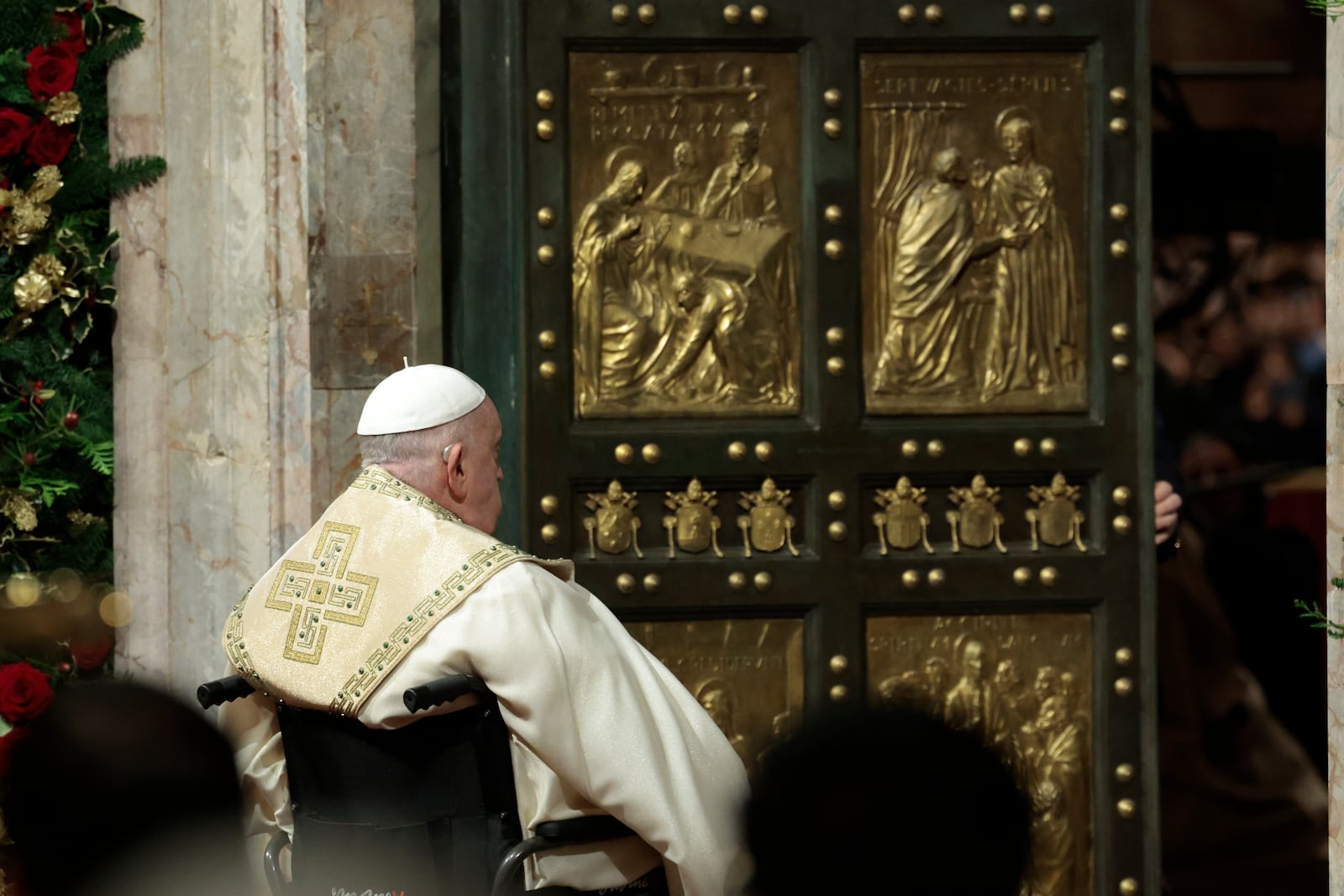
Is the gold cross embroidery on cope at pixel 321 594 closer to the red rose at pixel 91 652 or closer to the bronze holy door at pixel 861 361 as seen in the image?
the bronze holy door at pixel 861 361

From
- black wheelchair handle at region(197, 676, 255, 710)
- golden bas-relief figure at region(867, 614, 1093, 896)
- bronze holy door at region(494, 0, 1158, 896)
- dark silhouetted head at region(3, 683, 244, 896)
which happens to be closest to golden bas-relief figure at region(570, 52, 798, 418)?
bronze holy door at region(494, 0, 1158, 896)

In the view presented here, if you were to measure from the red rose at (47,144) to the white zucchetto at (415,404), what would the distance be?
6.58 feet

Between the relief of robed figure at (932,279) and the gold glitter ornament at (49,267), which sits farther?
the relief of robed figure at (932,279)

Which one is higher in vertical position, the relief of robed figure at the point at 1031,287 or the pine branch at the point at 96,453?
the relief of robed figure at the point at 1031,287

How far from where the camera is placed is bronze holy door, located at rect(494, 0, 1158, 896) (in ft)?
17.1

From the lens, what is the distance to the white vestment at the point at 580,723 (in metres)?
3.25

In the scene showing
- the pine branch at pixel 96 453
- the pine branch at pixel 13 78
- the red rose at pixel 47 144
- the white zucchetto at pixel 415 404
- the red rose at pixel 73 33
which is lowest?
the pine branch at pixel 96 453

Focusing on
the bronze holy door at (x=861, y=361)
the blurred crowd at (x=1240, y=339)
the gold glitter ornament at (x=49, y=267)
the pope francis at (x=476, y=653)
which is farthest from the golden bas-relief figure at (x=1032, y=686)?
the blurred crowd at (x=1240, y=339)

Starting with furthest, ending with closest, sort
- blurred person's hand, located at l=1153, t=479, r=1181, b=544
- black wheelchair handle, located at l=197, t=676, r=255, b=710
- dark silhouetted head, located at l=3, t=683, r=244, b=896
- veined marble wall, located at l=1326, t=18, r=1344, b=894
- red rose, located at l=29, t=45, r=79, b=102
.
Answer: blurred person's hand, located at l=1153, t=479, r=1181, b=544 → red rose, located at l=29, t=45, r=79, b=102 → veined marble wall, located at l=1326, t=18, r=1344, b=894 → black wheelchair handle, located at l=197, t=676, r=255, b=710 → dark silhouetted head, located at l=3, t=683, r=244, b=896

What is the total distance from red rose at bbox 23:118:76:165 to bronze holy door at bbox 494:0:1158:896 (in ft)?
4.08

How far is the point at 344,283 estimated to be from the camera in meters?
5.21

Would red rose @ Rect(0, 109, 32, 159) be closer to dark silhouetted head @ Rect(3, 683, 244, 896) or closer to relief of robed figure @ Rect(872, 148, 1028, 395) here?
relief of robed figure @ Rect(872, 148, 1028, 395)

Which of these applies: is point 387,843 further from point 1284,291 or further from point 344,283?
point 1284,291

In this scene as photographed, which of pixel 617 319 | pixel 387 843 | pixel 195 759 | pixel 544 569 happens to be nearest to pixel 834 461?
pixel 617 319
